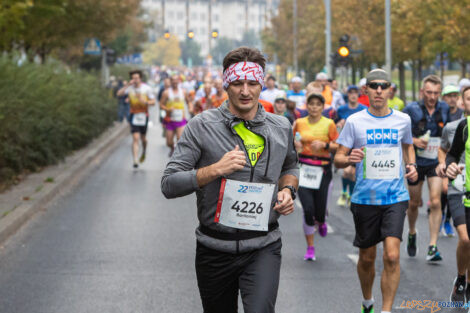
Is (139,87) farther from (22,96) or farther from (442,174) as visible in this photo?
(442,174)

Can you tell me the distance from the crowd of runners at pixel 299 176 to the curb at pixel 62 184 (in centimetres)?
349

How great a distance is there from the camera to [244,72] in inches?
171

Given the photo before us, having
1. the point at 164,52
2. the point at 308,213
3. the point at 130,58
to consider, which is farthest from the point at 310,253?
the point at 164,52

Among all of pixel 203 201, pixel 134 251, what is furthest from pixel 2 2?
pixel 203 201

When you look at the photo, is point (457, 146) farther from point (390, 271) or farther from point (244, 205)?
point (244, 205)

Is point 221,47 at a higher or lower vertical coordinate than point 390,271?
higher

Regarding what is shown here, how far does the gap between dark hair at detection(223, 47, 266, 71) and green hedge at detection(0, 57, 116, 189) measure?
27.5 feet

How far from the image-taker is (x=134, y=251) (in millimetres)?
9461

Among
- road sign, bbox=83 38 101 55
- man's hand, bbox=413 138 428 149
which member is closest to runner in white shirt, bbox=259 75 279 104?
man's hand, bbox=413 138 428 149

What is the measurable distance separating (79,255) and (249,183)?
205 inches

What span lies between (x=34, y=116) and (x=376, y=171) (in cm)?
1060

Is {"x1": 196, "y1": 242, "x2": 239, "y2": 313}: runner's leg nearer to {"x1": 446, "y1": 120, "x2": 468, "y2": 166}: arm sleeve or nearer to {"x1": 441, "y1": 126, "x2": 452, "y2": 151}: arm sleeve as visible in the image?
{"x1": 446, "y1": 120, "x2": 468, "y2": 166}: arm sleeve

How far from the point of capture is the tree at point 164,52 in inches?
7018

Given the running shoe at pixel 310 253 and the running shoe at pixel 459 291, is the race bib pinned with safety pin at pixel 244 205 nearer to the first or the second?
the running shoe at pixel 459 291
